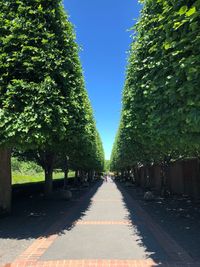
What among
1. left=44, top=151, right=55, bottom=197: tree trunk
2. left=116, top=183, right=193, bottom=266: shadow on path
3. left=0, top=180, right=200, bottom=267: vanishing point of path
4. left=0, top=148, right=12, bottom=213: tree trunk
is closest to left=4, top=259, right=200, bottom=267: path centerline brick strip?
left=0, top=180, right=200, bottom=267: vanishing point of path

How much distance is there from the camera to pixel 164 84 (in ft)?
27.0

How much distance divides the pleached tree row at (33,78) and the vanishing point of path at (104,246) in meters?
3.20

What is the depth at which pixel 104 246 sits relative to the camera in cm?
913

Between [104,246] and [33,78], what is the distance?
251 inches

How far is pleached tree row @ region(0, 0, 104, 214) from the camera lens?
1159 centimetres

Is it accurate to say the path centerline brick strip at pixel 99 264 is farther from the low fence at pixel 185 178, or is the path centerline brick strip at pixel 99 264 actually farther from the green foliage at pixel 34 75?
the low fence at pixel 185 178

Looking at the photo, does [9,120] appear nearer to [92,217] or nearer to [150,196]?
[92,217]

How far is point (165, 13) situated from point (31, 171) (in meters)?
75.2

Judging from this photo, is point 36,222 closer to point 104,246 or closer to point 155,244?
point 104,246

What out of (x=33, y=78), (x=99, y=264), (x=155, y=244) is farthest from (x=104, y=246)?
(x=33, y=78)

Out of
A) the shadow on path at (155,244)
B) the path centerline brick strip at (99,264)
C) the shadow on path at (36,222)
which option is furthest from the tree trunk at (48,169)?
the path centerline brick strip at (99,264)

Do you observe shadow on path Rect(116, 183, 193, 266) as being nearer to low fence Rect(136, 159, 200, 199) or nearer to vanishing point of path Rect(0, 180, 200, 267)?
vanishing point of path Rect(0, 180, 200, 267)

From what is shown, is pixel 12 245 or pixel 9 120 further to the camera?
pixel 9 120

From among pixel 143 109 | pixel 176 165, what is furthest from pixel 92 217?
pixel 176 165
